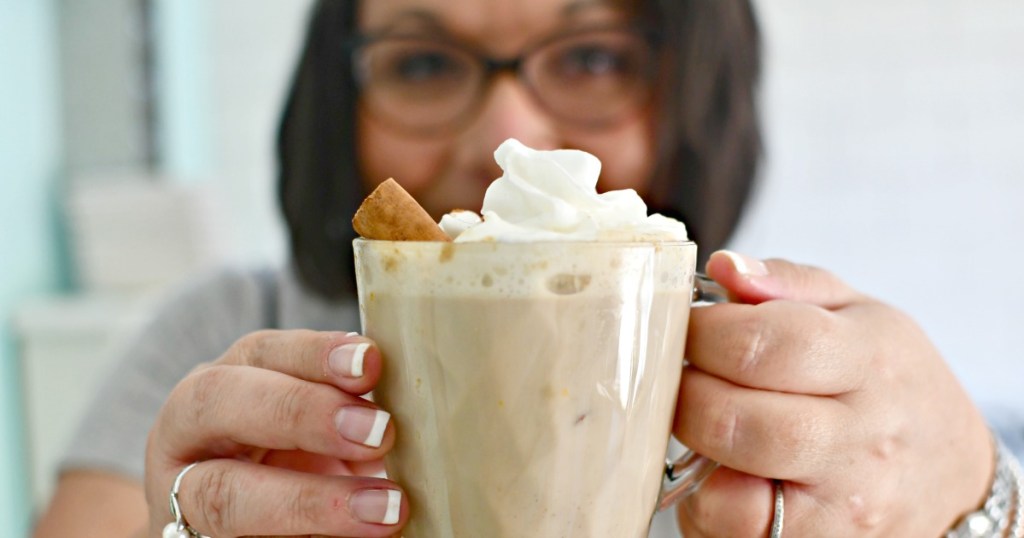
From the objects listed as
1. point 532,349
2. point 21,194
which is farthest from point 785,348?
point 21,194

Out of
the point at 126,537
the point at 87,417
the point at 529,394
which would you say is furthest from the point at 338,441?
the point at 87,417

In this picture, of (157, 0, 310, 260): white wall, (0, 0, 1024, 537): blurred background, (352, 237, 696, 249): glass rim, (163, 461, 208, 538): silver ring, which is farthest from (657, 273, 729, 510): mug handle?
(157, 0, 310, 260): white wall

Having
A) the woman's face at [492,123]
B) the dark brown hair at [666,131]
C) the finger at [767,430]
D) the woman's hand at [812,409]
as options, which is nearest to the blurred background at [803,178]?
the dark brown hair at [666,131]

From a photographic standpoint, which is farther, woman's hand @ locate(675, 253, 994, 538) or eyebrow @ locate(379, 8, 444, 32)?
eyebrow @ locate(379, 8, 444, 32)

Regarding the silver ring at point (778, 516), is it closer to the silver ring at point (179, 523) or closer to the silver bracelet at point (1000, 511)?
the silver bracelet at point (1000, 511)

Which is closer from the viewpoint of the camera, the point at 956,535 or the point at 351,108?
the point at 956,535

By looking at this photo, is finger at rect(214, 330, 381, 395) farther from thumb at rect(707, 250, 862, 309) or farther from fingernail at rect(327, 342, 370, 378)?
thumb at rect(707, 250, 862, 309)

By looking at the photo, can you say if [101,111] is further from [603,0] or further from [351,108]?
[603,0]

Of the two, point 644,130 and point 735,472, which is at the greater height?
point 644,130
